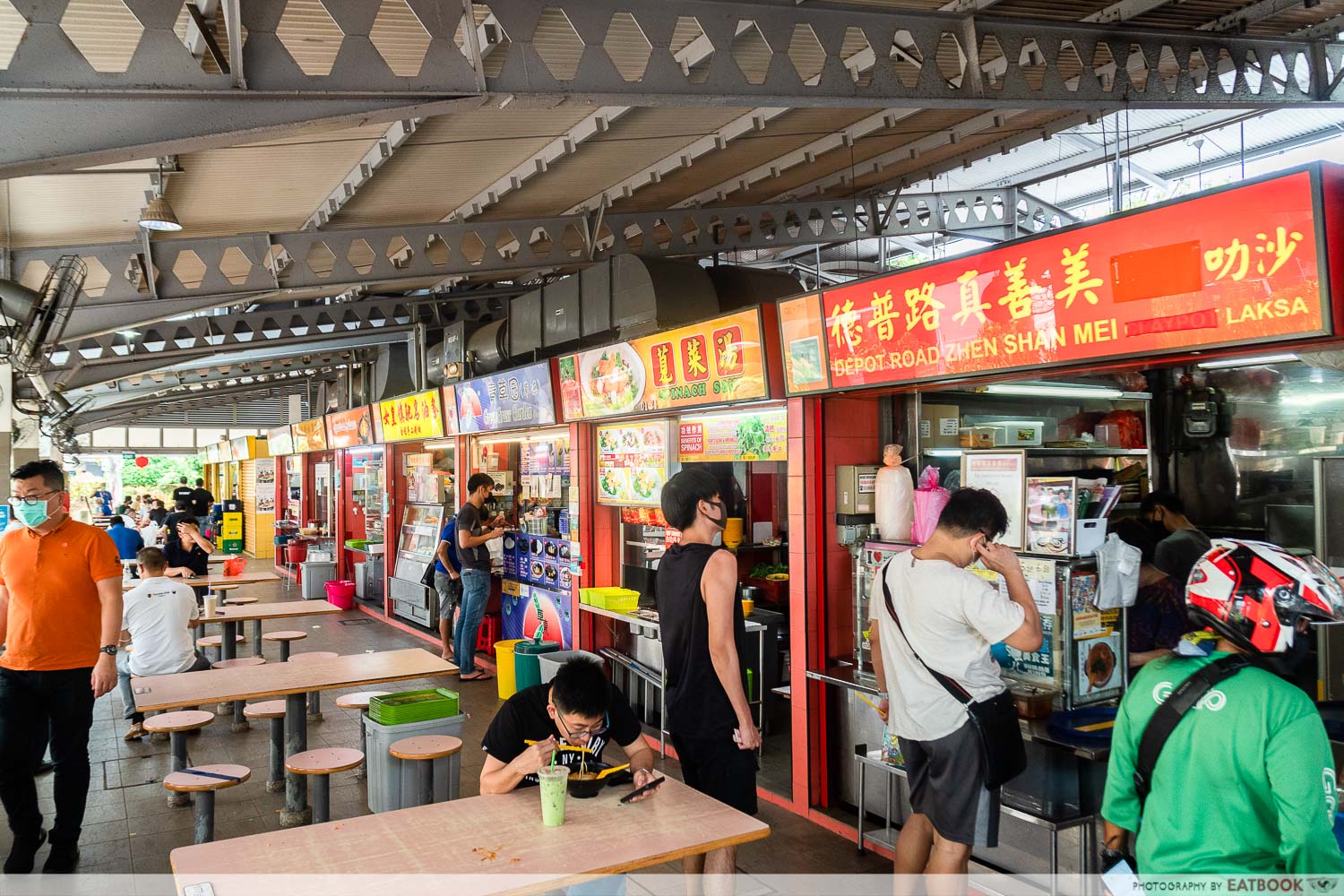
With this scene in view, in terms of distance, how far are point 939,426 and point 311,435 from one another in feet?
46.4

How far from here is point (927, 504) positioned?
198 inches

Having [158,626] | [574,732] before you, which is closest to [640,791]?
[574,732]

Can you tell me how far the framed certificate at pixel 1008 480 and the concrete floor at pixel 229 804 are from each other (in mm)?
1891

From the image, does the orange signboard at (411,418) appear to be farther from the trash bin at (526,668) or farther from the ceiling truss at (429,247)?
the trash bin at (526,668)

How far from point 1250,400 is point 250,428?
3190 centimetres

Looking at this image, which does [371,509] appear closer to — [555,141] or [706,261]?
[706,261]

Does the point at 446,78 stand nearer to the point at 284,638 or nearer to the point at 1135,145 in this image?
the point at 284,638

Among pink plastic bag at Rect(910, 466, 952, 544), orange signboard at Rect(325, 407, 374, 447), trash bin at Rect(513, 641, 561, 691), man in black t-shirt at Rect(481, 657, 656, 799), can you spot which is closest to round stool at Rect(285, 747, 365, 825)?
man in black t-shirt at Rect(481, 657, 656, 799)

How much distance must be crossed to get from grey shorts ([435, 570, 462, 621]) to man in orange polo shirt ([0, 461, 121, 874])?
4.67m

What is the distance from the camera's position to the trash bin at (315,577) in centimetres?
1502

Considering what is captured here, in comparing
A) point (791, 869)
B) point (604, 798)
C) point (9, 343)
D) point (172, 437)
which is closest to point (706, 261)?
point (9, 343)

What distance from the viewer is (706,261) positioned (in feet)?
37.8

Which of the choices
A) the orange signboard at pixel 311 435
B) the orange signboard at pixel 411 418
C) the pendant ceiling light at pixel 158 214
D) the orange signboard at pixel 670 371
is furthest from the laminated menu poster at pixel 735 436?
the orange signboard at pixel 311 435

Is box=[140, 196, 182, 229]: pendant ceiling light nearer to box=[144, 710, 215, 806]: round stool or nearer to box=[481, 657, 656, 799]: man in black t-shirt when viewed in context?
box=[144, 710, 215, 806]: round stool
